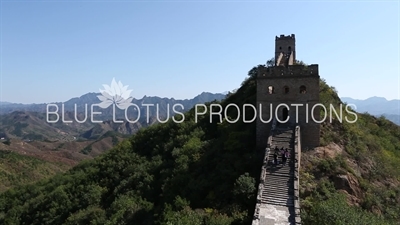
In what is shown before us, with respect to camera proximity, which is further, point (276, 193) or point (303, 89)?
point (303, 89)

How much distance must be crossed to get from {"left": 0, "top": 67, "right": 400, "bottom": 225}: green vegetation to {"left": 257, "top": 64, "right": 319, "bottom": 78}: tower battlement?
4.72 metres

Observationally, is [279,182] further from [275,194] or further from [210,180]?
[210,180]

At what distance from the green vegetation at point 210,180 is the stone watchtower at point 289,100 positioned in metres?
1.44

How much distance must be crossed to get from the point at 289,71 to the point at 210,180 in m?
9.20

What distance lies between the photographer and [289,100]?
67.7 ft

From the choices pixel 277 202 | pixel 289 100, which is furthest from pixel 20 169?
pixel 277 202

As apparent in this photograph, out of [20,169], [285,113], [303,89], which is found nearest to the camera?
[303,89]

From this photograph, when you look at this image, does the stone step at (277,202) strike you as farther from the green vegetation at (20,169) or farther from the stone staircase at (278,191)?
the green vegetation at (20,169)

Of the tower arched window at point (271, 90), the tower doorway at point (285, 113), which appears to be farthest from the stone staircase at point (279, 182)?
the tower arched window at point (271, 90)

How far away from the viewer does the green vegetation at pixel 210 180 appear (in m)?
16.0

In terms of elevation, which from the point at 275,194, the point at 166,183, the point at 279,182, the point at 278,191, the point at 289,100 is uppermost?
the point at 289,100

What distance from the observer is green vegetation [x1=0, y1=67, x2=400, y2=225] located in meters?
16.0

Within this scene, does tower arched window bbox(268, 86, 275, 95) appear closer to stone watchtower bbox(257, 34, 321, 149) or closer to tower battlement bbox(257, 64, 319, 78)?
stone watchtower bbox(257, 34, 321, 149)

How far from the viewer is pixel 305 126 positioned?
67.3 ft
